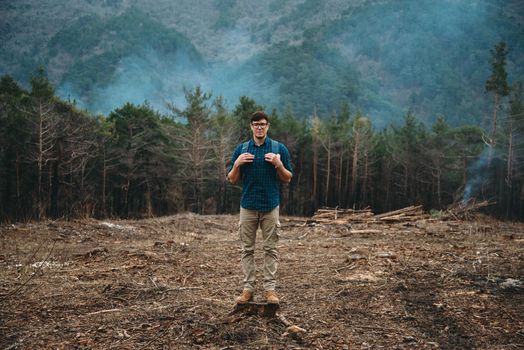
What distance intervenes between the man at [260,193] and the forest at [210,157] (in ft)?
68.1

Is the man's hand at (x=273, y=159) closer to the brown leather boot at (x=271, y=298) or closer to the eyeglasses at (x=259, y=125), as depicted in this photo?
the eyeglasses at (x=259, y=125)

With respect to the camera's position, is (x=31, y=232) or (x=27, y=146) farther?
(x=27, y=146)

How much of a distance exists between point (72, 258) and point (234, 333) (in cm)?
563

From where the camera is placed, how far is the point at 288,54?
404 ft

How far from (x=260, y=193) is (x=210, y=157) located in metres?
30.1

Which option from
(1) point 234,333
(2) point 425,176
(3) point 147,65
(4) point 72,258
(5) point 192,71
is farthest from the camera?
(5) point 192,71

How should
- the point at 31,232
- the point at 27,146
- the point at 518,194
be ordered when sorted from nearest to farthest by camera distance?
the point at 31,232
the point at 27,146
the point at 518,194

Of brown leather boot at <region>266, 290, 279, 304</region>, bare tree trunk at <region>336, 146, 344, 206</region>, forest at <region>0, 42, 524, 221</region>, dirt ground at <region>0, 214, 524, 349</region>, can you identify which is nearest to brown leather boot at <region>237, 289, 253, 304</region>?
dirt ground at <region>0, 214, 524, 349</region>

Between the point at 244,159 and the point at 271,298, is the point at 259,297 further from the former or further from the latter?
the point at 244,159

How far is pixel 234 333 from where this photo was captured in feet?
14.0

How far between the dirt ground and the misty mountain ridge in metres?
75.6

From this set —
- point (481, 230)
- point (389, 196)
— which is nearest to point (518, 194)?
point (389, 196)

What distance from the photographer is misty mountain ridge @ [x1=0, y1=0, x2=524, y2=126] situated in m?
97.6

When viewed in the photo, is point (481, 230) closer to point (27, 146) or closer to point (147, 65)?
point (27, 146)
